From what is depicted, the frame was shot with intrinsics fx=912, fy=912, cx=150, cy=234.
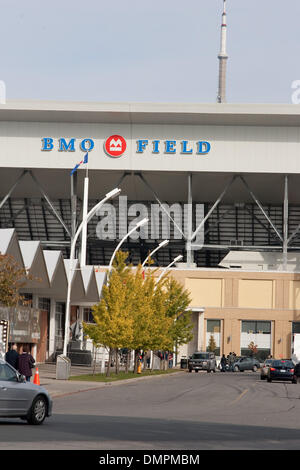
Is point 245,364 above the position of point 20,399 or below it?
below

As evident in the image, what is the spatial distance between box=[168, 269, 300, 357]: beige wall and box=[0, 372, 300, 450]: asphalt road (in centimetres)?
5403

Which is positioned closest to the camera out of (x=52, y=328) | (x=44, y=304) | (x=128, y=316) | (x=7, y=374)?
(x=7, y=374)

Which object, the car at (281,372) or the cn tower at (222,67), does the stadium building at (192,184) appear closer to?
the car at (281,372)

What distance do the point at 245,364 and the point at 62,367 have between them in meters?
41.2

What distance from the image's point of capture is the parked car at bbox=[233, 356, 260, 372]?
79188mm

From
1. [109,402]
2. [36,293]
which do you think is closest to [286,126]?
[36,293]

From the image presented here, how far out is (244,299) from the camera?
88062mm

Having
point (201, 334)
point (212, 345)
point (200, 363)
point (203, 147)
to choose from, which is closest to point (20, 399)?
point (200, 363)

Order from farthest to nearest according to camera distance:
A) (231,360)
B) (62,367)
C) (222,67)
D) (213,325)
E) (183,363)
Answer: (222,67) < (213,325) < (183,363) < (231,360) < (62,367)

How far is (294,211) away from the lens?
96062mm

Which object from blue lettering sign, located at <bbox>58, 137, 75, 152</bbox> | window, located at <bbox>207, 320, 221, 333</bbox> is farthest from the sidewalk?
window, located at <bbox>207, 320, 221, 333</bbox>

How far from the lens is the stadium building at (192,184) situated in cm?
8275

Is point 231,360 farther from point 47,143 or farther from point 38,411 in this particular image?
point 38,411

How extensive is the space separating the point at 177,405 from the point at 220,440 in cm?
1227
